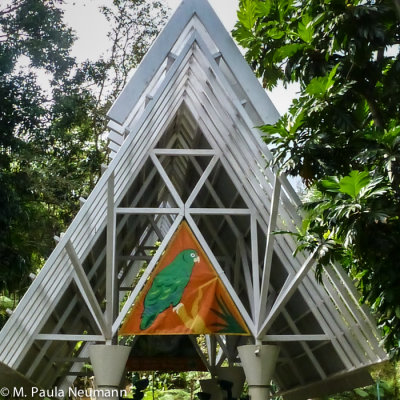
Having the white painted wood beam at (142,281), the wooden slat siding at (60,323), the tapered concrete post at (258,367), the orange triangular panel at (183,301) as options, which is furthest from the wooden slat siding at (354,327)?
the wooden slat siding at (60,323)

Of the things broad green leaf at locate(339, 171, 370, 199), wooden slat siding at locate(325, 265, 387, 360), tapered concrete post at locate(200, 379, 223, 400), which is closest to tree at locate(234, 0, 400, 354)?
broad green leaf at locate(339, 171, 370, 199)

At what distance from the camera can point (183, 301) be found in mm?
11594

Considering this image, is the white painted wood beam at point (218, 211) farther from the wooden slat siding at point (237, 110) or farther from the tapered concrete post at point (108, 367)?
the tapered concrete post at point (108, 367)

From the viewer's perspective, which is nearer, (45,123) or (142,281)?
(142,281)

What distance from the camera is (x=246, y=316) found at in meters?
11.7

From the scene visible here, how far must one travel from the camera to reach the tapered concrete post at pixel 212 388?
17.8 metres

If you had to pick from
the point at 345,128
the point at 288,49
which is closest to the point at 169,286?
the point at 345,128

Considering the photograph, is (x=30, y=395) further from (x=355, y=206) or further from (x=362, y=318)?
(x=355, y=206)

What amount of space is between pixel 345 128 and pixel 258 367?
4721 millimetres

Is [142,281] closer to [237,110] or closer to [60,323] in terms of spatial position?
[60,323]

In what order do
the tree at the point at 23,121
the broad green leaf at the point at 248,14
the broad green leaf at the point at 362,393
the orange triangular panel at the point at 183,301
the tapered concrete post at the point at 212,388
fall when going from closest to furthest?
1. the broad green leaf at the point at 248,14
2. the orange triangular panel at the point at 183,301
3. the tree at the point at 23,121
4. the tapered concrete post at the point at 212,388
5. the broad green leaf at the point at 362,393

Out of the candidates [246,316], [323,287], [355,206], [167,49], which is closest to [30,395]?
[246,316]

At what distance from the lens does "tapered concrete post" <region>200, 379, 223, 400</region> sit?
17750 millimetres

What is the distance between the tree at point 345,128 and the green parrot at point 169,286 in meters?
3.06
